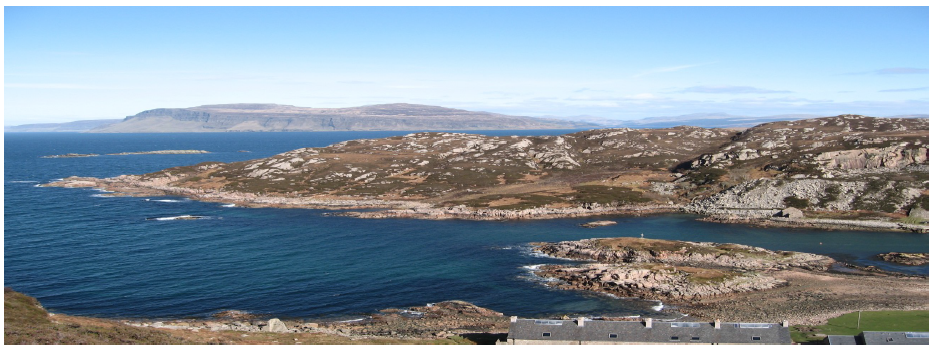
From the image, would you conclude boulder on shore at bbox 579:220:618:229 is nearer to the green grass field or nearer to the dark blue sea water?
the dark blue sea water

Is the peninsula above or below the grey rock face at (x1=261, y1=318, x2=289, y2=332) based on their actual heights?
above

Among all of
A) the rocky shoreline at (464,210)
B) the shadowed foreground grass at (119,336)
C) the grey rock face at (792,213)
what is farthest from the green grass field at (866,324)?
the grey rock face at (792,213)

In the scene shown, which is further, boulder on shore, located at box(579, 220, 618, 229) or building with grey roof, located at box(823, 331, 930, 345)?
boulder on shore, located at box(579, 220, 618, 229)

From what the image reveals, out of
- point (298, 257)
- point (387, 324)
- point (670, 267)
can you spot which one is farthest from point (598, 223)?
point (387, 324)

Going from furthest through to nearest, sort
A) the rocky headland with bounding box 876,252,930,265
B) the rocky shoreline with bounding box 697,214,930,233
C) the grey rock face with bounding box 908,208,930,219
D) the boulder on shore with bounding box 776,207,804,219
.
→ 1. the boulder on shore with bounding box 776,207,804,219
2. the grey rock face with bounding box 908,208,930,219
3. the rocky shoreline with bounding box 697,214,930,233
4. the rocky headland with bounding box 876,252,930,265

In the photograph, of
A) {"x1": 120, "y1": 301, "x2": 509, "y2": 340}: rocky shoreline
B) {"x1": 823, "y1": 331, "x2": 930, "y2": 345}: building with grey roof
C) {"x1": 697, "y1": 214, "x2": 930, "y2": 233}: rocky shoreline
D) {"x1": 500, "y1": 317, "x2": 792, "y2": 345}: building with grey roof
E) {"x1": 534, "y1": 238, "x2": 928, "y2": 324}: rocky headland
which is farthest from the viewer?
{"x1": 697, "y1": 214, "x2": 930, "y2": 233}: rocky shoreline

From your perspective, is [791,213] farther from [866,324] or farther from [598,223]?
[866,324]

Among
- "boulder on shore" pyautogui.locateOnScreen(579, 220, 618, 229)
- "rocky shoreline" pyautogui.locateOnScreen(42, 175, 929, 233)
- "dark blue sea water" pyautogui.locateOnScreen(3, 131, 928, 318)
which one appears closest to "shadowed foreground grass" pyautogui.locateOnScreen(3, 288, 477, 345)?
"dark blue sea water" pyautogui.locateOnScreen(3, 131, 928, 318)
